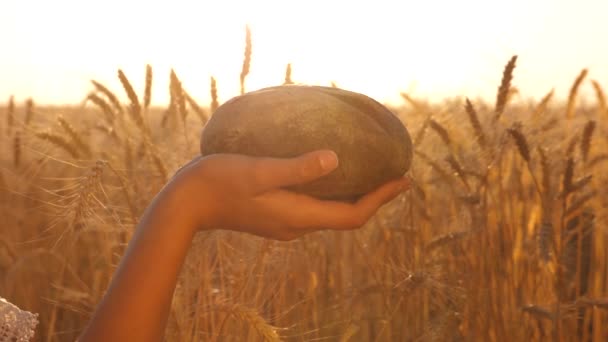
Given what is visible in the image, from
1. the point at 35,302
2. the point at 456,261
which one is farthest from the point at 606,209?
the point at 35,302

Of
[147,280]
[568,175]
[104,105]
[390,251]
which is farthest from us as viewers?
[390,251]

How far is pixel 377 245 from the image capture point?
9.05 feet

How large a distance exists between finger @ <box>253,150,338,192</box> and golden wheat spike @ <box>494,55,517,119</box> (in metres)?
1.10

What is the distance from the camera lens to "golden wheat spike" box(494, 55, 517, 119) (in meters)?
2.13

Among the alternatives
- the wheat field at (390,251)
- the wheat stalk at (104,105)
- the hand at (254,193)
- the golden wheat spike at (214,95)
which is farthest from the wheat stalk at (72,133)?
the hand at (254,193)

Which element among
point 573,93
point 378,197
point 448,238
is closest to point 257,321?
point 378,197

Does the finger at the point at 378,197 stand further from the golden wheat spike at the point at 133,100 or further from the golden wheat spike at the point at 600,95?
the golden wheat spike at the point at 600,95

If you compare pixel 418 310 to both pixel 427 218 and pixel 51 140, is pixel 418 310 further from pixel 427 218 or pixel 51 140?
pixel 51 140

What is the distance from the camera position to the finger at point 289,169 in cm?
119

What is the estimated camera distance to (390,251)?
8.82 ft

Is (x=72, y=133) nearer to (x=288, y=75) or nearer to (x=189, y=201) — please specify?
(x=288, y=75)

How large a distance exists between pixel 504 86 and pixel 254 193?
3.88 feet

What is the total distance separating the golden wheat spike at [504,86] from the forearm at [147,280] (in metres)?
1.28

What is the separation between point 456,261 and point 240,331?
Result: 3.23ft
